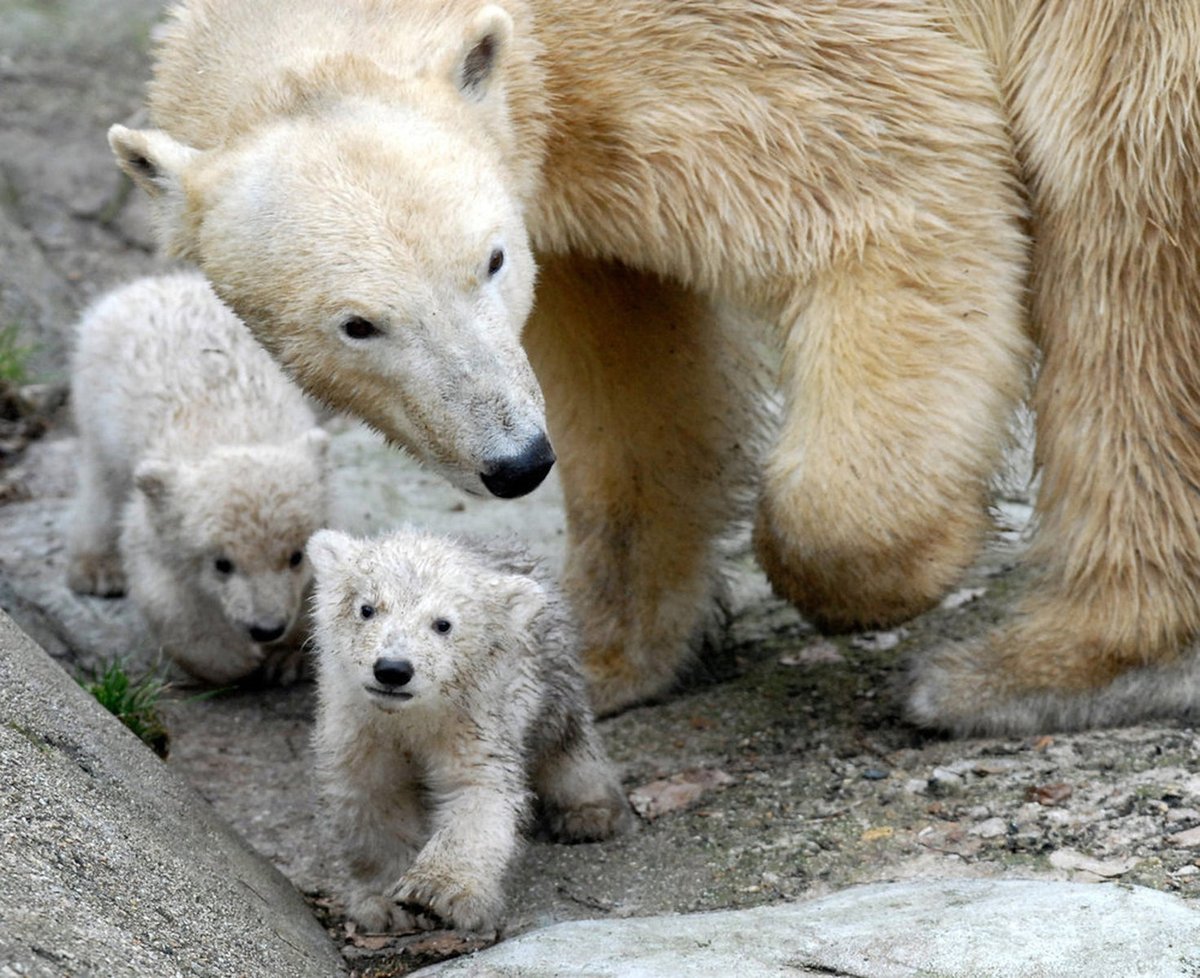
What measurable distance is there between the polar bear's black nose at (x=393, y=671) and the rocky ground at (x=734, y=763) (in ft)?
1.93

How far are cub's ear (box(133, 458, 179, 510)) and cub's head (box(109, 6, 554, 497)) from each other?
1458 millimetres

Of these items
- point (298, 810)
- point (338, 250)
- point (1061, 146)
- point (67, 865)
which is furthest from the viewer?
point (298, 810)

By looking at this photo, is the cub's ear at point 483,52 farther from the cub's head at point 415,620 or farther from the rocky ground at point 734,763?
the rocky ground at point 734,763

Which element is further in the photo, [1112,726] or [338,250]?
[1112,726]

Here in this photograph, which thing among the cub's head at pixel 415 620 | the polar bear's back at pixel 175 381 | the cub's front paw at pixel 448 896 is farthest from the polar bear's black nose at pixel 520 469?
the polar bear's back at pixel 175 381

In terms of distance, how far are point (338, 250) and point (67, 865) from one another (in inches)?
46.0

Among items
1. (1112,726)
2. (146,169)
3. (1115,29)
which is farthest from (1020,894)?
(146,169)

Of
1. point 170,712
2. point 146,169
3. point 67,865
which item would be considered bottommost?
point 170,712

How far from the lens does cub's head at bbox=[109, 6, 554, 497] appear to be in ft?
9.81

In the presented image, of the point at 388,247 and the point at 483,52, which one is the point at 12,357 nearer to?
the point at 483,52

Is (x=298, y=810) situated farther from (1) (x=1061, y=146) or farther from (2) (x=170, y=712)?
(1) (x=1061, y=146)

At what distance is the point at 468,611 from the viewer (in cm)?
321

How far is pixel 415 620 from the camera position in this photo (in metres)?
3.12

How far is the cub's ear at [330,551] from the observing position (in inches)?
132
